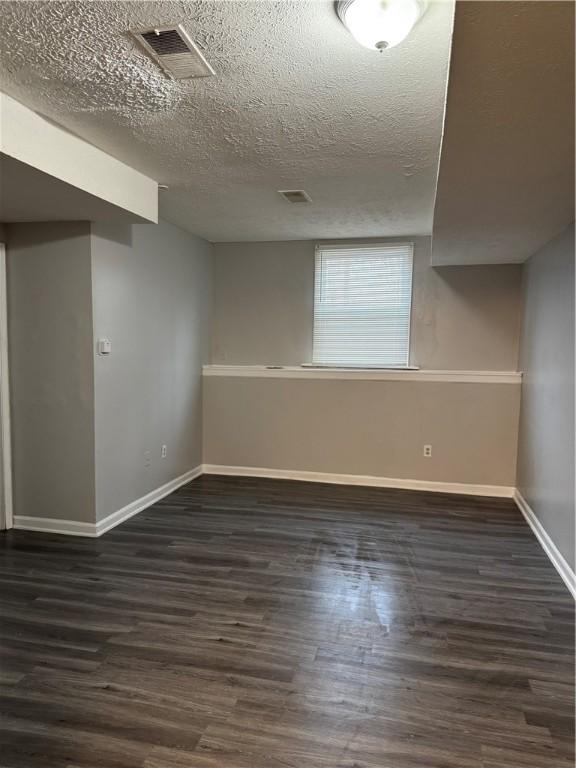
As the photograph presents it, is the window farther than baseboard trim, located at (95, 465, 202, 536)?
Yes

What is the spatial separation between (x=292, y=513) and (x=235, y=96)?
10.2 feet

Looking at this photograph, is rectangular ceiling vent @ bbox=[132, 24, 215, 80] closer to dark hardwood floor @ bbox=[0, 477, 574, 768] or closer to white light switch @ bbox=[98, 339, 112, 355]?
white light switch @ bbox=[98, 339, 112, 355]

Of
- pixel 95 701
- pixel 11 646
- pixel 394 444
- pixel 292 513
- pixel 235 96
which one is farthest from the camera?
→ pixel 394 444

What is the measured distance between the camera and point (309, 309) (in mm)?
5289

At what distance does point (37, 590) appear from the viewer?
2830 millimetres

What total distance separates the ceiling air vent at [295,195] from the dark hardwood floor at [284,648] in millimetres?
2523

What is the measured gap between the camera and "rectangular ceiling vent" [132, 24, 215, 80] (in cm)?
174

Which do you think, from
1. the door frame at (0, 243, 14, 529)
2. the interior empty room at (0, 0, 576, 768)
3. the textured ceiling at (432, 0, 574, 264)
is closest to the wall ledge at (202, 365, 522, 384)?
the interior empty room at (0, 0, 576, 768)

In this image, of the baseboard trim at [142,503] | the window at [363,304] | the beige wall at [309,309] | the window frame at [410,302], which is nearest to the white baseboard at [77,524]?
the baseboard trim at [142,503]

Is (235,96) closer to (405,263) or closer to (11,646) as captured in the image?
(11,646)

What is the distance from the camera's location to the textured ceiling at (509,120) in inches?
48.4

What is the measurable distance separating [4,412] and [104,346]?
91cm

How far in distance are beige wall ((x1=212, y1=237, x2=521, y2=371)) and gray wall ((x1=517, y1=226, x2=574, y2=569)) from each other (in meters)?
0.31

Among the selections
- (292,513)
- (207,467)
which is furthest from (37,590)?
(207,467)
